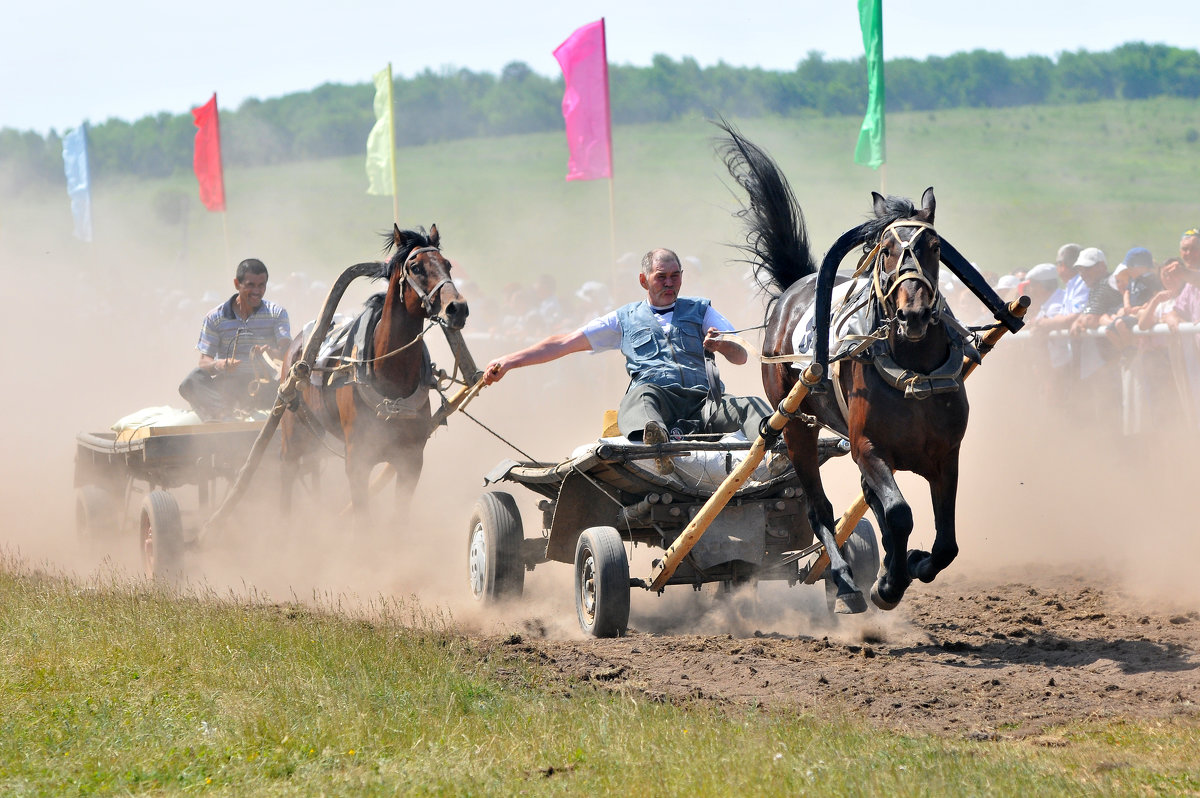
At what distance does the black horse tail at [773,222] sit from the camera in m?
8.59

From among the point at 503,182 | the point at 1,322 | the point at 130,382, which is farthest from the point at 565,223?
the point at 130,382

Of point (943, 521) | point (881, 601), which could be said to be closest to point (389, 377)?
point (881, 601)

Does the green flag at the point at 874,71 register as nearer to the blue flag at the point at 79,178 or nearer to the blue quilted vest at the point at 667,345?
the blue quilted vest at the point at 667,345

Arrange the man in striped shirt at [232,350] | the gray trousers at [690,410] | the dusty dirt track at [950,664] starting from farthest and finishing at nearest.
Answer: the man in striped shirt at [232,350]
the gray trousers at [690,410]
the dusty dirt track at [950,664]

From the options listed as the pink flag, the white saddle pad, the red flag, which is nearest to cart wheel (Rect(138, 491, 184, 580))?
the white saddle pad

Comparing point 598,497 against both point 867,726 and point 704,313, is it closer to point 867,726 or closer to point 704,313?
point 704,313

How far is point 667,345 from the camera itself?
784cm

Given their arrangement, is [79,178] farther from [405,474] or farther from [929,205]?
[929,205]

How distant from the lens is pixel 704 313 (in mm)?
8000

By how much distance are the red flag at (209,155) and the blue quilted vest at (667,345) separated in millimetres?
15886

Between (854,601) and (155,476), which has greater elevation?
(155,476)

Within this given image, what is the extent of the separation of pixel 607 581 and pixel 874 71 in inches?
342

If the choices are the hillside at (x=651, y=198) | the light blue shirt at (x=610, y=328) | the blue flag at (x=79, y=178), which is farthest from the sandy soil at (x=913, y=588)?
the hillside at (x=651, y=198)

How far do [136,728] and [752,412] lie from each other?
3.85 m
